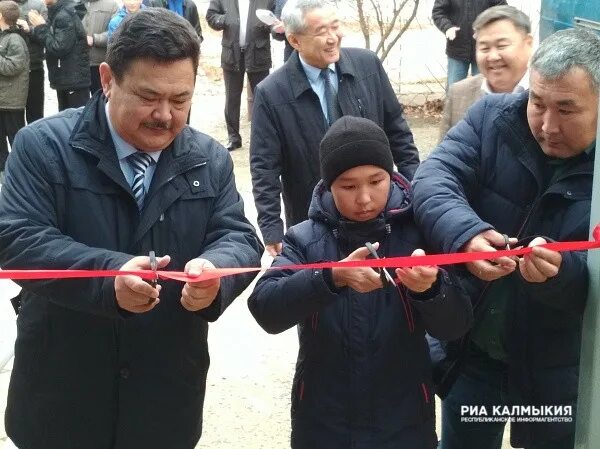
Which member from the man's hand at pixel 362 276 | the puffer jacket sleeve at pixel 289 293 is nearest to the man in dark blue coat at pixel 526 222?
the man's hand at pixel 362 276

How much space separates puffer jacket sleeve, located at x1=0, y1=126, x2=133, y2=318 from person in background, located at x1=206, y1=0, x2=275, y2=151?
8038mm

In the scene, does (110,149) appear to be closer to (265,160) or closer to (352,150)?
(352,150)

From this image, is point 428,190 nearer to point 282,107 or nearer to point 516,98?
point 516,98

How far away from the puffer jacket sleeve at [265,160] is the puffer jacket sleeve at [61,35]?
562 centimetres

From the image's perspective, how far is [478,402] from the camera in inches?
128

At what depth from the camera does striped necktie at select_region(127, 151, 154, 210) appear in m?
2.80

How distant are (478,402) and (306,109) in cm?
206

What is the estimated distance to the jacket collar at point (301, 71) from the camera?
4.87 m

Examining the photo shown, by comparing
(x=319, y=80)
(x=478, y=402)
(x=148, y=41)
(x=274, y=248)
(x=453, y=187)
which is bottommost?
(x=274, y=248)

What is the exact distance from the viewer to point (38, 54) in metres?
10.4

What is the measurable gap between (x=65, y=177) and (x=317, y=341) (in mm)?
928

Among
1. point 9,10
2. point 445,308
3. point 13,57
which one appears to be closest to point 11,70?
point 13,57

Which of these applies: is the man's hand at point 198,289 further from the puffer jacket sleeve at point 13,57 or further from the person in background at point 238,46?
the person in background at point 238,46

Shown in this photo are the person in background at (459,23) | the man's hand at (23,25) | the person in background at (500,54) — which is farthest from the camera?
the man's hand at (23,25)
